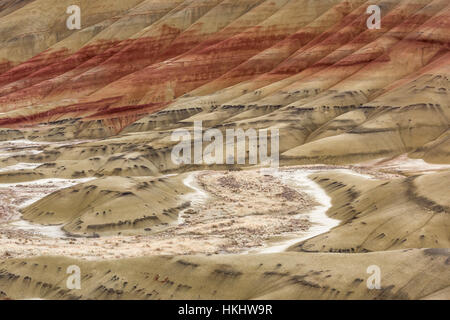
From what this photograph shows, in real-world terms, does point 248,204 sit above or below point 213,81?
below

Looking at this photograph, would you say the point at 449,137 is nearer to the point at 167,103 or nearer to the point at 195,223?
the point at 195,223

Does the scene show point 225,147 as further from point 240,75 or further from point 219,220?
point 240,75

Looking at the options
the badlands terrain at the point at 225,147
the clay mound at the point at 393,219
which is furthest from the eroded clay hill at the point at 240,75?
the clay mound at the point at 393,219

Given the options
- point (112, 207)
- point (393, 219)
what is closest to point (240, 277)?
point (393, 219)

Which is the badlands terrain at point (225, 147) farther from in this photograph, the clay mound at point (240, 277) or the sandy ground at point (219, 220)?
the sandy ground at point (219, 220)

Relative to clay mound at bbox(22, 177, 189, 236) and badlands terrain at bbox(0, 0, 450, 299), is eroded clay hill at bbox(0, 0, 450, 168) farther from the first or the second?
clay mound at bbox(22, 177, 189, 236)

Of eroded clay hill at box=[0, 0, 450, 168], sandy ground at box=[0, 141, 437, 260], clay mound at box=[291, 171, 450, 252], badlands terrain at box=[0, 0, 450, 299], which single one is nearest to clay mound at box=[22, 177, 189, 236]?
badlands terrain at box=[0, 0, 450, 299]
